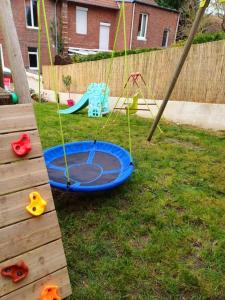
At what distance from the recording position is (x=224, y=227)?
2146 millimetres

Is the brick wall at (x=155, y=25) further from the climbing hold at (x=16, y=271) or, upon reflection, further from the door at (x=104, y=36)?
the climbing hold at (x=16, y=271)

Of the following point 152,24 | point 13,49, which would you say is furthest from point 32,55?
point 13,49

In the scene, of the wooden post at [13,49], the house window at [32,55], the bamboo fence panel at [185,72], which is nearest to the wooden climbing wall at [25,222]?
the wooden post at [13,49]

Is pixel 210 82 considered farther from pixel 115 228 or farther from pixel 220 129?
pixel 115 228

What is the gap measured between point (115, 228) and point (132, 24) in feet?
61.7

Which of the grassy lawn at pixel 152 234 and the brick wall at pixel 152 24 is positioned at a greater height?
the brick wall at pixel 152 24

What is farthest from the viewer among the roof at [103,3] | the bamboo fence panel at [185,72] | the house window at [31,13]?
the roof at [103,3]

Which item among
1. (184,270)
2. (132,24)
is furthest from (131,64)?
(132,24)

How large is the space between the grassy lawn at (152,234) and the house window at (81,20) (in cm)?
1759

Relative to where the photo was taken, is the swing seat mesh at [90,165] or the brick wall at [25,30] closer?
the swing seat mesh at [90,165]

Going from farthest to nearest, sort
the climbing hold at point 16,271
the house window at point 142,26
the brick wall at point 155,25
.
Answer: the house window at point 142,26, the brick wall at point 155,25, the climbing hold at point 16,271

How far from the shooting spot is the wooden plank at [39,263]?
1256 millimetres

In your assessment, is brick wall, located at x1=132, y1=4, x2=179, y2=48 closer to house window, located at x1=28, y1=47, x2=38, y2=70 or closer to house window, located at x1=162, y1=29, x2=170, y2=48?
house window, located at x1=162, y1=29, x2=170, y2=48

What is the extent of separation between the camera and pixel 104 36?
19516 millimetres
